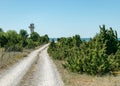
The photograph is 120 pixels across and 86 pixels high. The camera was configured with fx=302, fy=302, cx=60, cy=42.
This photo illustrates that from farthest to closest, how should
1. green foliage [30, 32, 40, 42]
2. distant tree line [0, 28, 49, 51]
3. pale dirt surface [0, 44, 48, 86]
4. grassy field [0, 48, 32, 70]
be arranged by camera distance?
1. green foliage [30, 32, 40, 42]
2. distant tree line [0, 28, 49, 51]
3. grassy field [0, 48, 32, 70]
4. pale dirt surface [0, 44, 48, 86]

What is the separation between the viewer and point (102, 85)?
71.6ft

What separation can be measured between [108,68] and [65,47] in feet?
78.6

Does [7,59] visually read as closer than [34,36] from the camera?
Yes

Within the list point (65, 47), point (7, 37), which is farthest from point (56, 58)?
point (7, 37)

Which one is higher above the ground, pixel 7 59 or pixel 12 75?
pixel 7 59

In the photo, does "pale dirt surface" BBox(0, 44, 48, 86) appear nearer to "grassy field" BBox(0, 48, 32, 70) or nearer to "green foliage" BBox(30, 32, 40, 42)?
"grassy field" BBox(0, 48, 32, 70)

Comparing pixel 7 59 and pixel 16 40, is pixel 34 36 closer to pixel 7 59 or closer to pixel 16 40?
pixel 16 40

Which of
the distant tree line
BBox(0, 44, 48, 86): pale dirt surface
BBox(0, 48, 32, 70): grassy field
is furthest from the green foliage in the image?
BBox(0, 44, 48, 86): pale dirt surface

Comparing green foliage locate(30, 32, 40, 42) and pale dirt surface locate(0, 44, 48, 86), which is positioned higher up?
green foliage locate(30, 32, 40, 42)

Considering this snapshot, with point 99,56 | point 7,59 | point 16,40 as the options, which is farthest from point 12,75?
point 16,40

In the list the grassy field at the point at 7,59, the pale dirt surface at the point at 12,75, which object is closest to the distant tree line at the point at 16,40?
the grassy field at the point at 7,59

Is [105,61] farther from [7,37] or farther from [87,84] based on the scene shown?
[7,37]

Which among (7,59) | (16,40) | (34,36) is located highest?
(34,36)

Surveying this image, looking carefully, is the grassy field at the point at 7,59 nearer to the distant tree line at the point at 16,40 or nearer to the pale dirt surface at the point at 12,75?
the pale dirt surface at the point at 12,75
